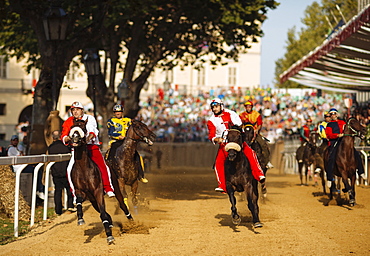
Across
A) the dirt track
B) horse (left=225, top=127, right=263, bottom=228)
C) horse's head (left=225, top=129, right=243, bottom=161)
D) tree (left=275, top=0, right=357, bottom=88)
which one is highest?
tree (left=275, top=0, right=357, bottom=88)

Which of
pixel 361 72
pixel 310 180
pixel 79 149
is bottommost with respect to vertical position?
pixel 310 180

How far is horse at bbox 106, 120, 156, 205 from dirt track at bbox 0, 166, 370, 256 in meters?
0.81

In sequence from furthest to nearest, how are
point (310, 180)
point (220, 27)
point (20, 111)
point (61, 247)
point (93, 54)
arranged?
point (20, 111), point (220, 27), point (310, 180), point (93, 54), point (61, 247)

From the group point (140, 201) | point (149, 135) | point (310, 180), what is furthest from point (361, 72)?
point (149, 135)

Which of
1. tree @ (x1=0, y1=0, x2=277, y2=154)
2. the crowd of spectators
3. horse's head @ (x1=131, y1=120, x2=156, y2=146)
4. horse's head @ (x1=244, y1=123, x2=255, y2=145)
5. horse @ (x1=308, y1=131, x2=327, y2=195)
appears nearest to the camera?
horse's head @ (x1=131, y1=120, x2=156, y2=146)

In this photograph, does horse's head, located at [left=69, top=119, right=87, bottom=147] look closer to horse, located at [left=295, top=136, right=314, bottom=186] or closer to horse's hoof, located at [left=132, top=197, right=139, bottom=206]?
horse's hoof, located at [left=132, top=197, right=139, bottom=206]

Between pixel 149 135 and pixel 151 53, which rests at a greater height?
pixel 151 53

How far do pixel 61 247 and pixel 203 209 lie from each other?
588 cm

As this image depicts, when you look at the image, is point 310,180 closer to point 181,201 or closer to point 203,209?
point 181,201

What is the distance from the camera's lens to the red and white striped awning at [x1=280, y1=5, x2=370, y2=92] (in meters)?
22.7

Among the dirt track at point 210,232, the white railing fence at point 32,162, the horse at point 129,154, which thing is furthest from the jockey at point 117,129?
the dirt track at point 210,232

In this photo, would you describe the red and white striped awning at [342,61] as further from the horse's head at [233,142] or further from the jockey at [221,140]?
the horse's head at [233,142]

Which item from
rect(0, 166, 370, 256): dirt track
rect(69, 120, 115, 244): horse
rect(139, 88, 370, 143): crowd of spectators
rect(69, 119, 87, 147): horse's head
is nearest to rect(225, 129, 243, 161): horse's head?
rect(0, 166, 370, 256): dirt track

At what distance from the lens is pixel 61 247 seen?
35.1 ft
